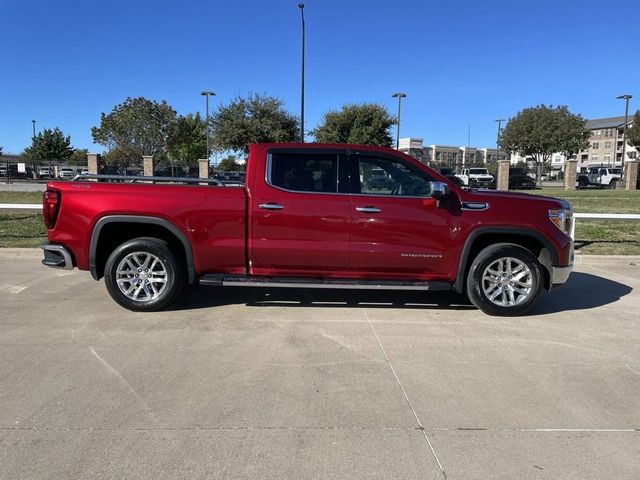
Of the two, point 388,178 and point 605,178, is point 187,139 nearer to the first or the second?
point 605,178

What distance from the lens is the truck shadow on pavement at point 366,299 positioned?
646cm

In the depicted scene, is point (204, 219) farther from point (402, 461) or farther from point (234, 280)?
point (402, 461)

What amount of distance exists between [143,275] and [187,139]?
5556 centimetres

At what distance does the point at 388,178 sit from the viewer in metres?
5.95

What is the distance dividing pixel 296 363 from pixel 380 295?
2.65 meters

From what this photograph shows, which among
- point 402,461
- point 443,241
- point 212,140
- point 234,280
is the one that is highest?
point 212,140

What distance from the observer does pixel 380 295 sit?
7.00m

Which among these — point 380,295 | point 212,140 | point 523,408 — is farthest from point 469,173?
point 523,408

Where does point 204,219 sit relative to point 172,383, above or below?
above

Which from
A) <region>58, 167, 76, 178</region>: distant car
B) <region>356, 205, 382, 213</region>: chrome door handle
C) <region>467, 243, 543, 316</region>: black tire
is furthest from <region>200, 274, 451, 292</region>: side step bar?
<region>58, 167, 76, 178</region>: distant car

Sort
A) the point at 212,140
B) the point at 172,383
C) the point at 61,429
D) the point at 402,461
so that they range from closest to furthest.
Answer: the point at 402,461, the point at 61,429, the point at 172,383, the point at 212,140

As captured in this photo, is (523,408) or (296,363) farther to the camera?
(296,363)

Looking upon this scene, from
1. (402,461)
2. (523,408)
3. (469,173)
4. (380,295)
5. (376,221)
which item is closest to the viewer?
(402,461)

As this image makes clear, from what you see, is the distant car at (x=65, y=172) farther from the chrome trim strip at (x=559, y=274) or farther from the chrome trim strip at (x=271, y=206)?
the chrome trim strip at (x=559, y=274)
